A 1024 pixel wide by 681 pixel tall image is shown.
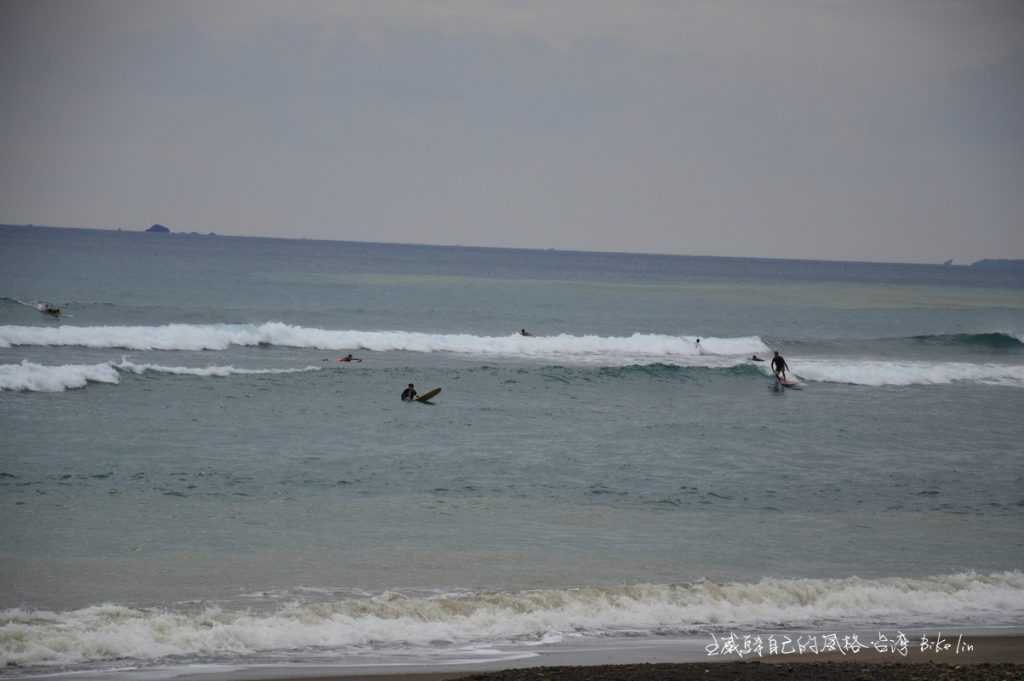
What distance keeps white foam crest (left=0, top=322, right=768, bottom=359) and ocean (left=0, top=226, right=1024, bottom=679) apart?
7.7 inches

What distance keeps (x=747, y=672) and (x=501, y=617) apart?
9.81 ft

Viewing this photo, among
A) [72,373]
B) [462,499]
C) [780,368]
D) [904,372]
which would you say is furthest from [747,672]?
[904,372]

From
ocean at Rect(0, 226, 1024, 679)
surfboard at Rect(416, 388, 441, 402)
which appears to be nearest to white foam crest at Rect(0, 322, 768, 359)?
ocean at Rect(0, 226, 1024, 679)

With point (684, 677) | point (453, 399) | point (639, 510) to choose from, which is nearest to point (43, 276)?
point (453, 399)

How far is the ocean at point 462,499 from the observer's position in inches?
447

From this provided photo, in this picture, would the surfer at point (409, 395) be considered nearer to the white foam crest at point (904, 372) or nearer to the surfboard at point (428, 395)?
the surfboard at point (428, 395)

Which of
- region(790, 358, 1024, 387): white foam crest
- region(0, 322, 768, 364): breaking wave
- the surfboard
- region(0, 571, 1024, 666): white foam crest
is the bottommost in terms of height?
region(0, 571, 1024, 666): white foam crest

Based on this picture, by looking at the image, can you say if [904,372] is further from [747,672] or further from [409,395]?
[747,672]

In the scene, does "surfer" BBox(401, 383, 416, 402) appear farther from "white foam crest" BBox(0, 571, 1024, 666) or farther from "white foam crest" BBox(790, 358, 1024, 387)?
"white foam crest" BBox(790, 358, 1024, 387)

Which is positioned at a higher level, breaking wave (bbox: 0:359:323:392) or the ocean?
breaking wave (bbox: 0:359:323:392)

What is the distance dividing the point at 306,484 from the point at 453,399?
10188 mm

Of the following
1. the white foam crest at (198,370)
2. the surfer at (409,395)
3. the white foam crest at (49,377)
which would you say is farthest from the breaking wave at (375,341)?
the surfer at (409,395)

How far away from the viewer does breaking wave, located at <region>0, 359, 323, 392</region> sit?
2601 centimetres

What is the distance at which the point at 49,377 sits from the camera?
26.4 m
